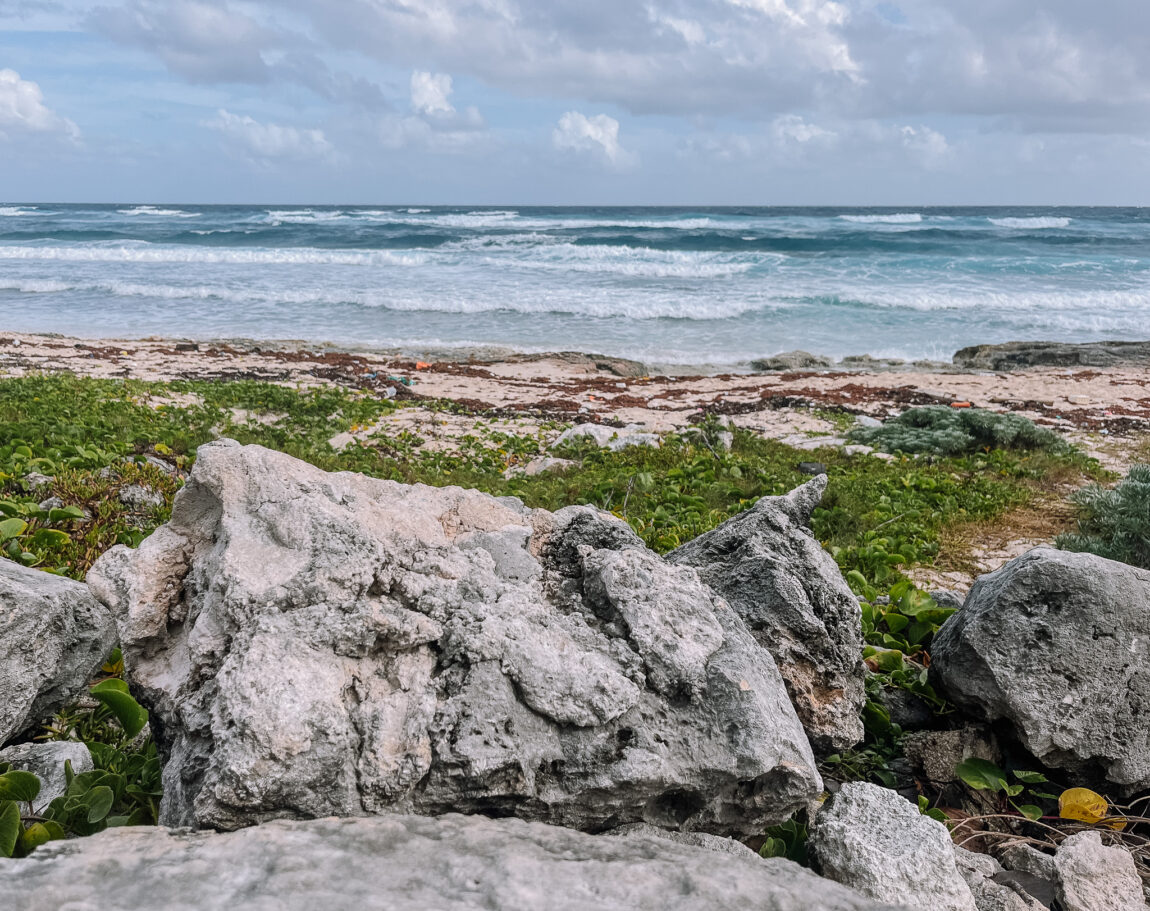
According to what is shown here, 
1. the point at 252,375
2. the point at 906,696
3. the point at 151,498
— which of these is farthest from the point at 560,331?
the point at 906,696

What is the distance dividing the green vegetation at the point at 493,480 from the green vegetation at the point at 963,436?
0.03 metres

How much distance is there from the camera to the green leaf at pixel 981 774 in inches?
118

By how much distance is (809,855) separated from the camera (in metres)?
2.37

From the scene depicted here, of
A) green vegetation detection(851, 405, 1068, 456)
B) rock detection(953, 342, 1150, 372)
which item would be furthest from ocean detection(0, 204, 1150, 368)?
green vegetation detection(851, 405, 1068, 456)

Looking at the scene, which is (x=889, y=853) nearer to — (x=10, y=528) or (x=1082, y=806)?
(x=1082, y=806)

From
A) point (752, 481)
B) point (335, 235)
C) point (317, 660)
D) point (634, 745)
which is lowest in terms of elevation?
point (752, 481)

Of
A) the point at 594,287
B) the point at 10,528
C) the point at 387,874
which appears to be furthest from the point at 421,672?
the point at 594,287

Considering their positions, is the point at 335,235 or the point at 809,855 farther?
the point at 335,235

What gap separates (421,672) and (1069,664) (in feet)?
8.01

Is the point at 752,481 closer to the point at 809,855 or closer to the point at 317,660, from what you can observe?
the point at 809,855

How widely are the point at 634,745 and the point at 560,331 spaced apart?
2117 cm

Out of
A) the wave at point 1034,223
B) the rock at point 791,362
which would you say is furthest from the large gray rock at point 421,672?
the wave at point 1034,223

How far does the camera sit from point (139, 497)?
5516mm

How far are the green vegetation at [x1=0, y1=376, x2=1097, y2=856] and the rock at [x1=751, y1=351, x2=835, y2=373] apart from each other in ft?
24.3
